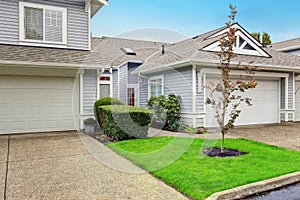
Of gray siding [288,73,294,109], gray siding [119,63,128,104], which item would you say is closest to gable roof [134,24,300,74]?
gray siding [288,73,294,109]

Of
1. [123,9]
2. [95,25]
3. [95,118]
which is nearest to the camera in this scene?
[95,118]

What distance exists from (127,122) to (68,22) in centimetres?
531

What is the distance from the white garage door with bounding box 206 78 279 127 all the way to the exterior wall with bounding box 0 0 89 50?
7570 mm

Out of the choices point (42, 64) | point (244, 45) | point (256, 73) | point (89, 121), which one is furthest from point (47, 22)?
point (256, 73)

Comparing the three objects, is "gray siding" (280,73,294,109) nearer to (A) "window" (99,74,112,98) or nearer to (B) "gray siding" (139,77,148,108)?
(B) "gray siding" (139,77,148,108)

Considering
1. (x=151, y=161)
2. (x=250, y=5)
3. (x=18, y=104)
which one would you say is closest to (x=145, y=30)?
(x=151, y=161)

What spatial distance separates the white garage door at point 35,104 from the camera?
30.8 ft

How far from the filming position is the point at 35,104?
9781 mm

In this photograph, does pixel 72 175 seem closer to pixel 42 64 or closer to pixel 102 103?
pixel 102 103

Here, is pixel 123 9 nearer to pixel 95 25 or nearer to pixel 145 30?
pixel 95 25

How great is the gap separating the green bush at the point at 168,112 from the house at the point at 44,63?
3.05m

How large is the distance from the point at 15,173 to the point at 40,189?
1135 millimetres

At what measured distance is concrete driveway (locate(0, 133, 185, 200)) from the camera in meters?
3.80

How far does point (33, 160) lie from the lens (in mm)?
5688
